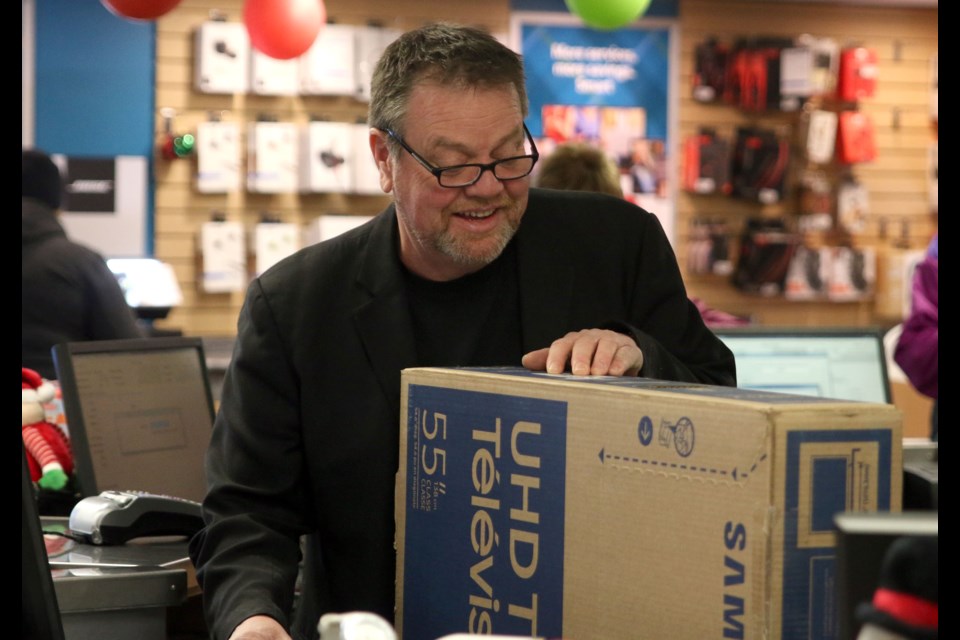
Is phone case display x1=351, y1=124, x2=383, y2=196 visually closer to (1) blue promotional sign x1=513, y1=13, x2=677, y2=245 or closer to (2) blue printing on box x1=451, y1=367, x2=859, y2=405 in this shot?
(1) blue promotional sign x1=513, y1=13, x2=677, y2=245

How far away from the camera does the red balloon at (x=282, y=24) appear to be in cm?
567

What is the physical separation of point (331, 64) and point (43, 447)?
16.4ft

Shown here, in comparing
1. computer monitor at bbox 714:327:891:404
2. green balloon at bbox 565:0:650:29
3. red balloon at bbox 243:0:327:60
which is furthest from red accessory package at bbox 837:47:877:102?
computer monitor at bbox 714:327:891:404

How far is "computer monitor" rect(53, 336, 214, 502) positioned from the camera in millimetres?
2621

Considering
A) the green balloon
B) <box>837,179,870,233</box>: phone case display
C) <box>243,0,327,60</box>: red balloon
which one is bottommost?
<box>837,179,870,233</box>: phone case display

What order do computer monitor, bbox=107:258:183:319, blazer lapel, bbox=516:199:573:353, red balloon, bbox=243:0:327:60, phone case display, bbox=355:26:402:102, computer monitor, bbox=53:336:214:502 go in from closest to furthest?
blazer lapel, bbox=516:199:573:353 → computer monitor, bbox=53:336:214:502 → red balloon, bbox=243:0:327:60 → computer monitor, bbox=107:258:183:319 → phone case display, bbox=355:26:402:102

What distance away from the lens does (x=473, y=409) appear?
149 centimetres

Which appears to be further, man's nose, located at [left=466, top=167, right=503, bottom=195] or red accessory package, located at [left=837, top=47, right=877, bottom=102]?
red accessory package, located at [left=837, top=47, right=877, bottom=102]

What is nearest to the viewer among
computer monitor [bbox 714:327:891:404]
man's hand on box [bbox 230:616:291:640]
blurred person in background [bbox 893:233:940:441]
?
man's hand on box [bbox 230:616:291:640]

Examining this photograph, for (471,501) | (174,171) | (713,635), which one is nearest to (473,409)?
(471,501)

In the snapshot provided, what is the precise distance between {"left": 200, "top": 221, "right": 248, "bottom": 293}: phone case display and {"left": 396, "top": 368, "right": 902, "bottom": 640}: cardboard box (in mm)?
5894

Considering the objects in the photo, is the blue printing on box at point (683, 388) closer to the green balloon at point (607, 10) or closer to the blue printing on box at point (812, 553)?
the blue printing on box at point (812, 553)

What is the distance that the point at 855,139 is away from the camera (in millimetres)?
8195

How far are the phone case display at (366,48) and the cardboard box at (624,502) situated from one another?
6032mm
